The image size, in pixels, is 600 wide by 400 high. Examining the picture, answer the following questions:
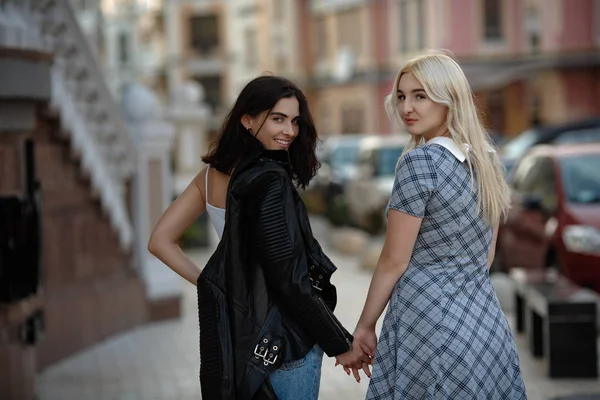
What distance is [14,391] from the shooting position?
764 cm

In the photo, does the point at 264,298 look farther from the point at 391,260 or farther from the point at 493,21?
the point at 493,21

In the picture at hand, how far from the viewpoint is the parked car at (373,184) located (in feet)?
71.3

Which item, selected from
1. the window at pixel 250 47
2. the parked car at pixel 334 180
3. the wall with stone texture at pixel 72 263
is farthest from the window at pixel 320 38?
the wall with stone texture at pixel 72 263

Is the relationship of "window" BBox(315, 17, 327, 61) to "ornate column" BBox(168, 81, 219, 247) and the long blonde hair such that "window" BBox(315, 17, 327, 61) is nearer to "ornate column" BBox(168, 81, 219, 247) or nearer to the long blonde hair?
"ornate column" BBox(168, 81, 219, 247)

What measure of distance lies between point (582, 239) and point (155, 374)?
395cm

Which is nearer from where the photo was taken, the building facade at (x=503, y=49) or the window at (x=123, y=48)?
the building facade at (x=503, y=49)

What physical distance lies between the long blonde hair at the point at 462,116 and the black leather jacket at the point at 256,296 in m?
0.58

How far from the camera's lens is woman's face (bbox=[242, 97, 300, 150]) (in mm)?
4121

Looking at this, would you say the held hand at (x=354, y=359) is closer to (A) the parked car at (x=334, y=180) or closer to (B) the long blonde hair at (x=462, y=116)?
(B) the long blonde hair at (x=462, y=116)

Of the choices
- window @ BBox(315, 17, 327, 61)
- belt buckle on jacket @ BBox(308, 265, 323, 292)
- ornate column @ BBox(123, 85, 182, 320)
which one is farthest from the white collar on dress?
window @ BBox(315, 17, 327, 61)

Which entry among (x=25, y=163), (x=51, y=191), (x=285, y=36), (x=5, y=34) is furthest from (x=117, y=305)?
(x=285, y=36)

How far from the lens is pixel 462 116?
4.18 meters

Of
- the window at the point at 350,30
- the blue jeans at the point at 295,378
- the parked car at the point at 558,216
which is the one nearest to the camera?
the blue jeans at the point at 295,378

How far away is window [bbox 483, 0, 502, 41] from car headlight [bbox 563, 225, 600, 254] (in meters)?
37.0
